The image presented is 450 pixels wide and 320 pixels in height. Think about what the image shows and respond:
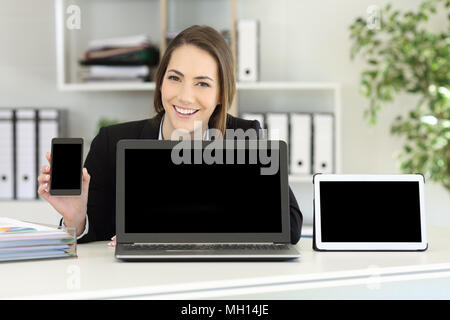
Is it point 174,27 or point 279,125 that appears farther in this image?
point 174,27

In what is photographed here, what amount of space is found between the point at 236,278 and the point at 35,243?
0.44 metres

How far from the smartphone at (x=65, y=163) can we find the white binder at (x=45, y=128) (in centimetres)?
155

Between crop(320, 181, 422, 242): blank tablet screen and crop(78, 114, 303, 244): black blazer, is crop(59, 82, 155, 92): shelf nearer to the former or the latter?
crop(78, 114, 303, 244): black blazer

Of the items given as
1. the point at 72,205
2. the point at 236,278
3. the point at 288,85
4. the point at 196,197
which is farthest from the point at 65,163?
the point at 288,85

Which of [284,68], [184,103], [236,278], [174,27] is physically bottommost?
[236,278]

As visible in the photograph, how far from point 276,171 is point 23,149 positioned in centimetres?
180

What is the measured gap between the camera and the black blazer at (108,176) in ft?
5.01

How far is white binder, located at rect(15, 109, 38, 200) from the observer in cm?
283

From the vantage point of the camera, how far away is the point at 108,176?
1.72m

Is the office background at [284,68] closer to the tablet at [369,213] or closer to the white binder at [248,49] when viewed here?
the white binder at [248,49]

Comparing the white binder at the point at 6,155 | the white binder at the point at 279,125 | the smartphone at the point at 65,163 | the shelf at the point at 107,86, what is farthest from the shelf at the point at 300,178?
the smartphone at the point at 65,163

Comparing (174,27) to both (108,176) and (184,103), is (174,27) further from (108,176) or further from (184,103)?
(108,176)
